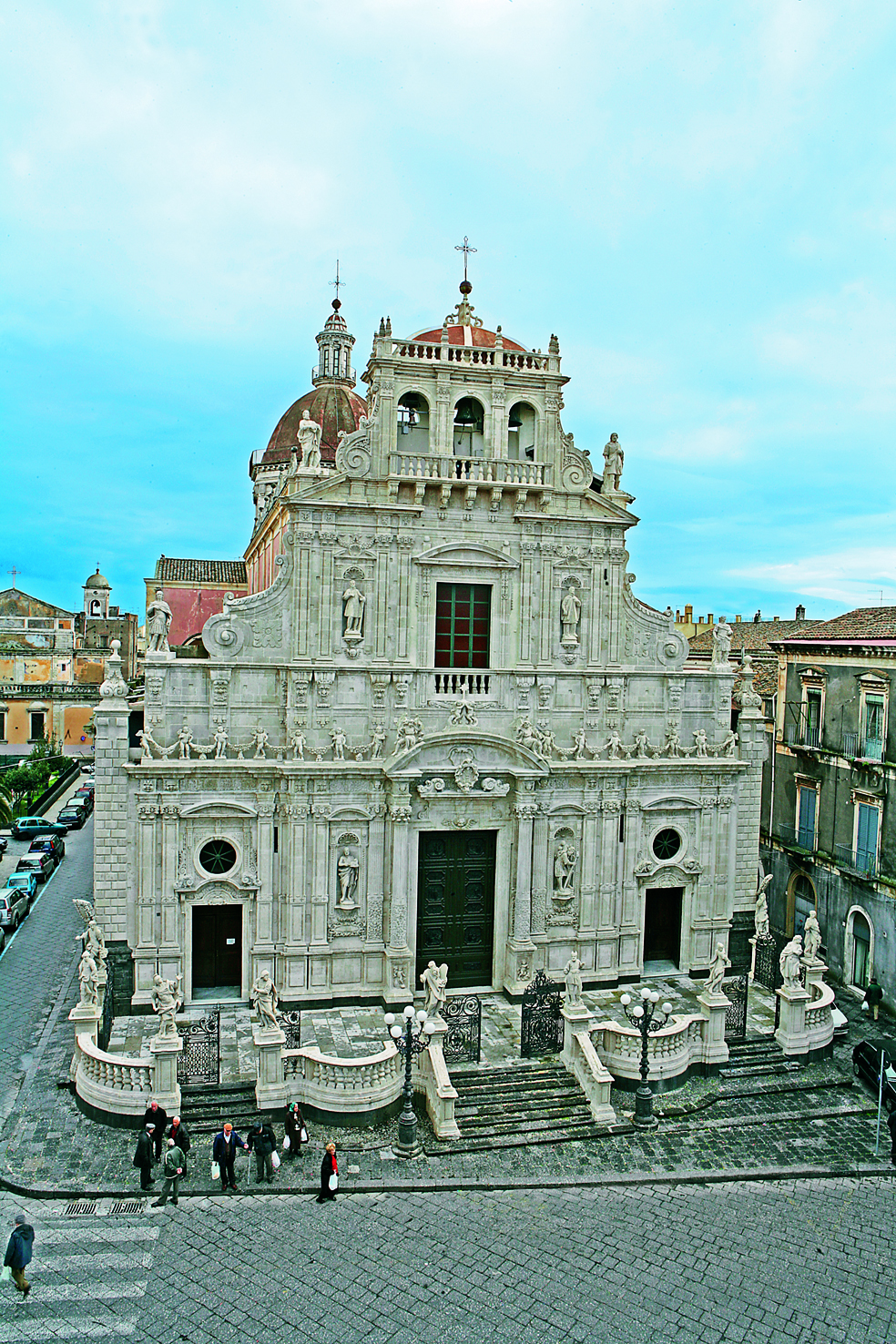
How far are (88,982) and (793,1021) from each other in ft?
58.2

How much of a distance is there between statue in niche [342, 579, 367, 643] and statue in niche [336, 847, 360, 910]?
5.92 meters

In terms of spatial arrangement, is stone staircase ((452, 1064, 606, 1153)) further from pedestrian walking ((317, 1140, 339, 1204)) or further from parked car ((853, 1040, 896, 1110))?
parked car ((853, 1040, 896, 1110))

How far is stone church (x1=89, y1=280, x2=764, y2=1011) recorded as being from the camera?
25.4m

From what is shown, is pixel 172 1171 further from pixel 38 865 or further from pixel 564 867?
pixel 38 865

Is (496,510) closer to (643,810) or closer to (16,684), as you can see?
(643,810)

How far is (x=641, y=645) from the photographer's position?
1138 inches

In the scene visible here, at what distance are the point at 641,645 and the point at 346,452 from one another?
10579 millimetres

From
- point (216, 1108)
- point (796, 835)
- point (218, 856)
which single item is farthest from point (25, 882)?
point (796, 835)

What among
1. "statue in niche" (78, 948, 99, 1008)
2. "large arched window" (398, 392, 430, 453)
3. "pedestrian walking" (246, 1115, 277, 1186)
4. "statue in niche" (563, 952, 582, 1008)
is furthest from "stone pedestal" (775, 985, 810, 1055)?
"large arched window" (398, 392, 430, 453)

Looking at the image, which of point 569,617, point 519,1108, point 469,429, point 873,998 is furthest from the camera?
point 873,998

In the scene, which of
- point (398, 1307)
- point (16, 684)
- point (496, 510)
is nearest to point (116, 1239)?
point (398, 1307)

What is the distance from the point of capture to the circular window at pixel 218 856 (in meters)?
25.7

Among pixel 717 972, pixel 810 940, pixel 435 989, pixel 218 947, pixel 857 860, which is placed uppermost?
pixel 857 860

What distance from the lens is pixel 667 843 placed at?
29.1 meters
